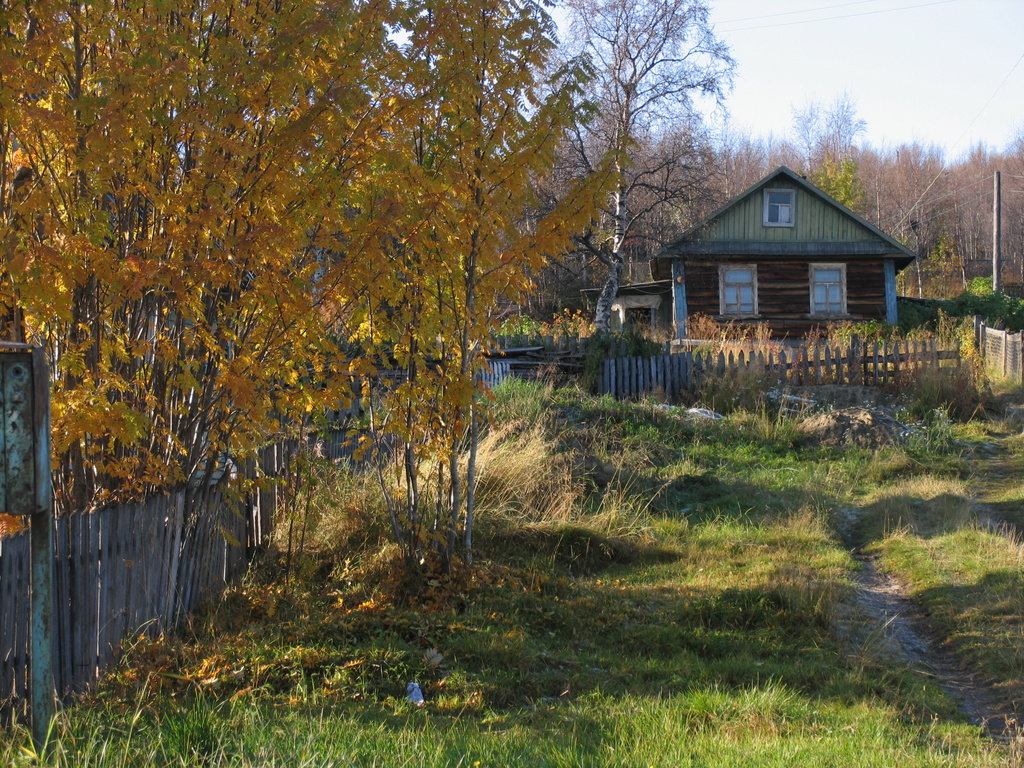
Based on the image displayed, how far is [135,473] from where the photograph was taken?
536cm

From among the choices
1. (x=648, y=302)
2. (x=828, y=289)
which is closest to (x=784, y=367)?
(x=828, y=289)

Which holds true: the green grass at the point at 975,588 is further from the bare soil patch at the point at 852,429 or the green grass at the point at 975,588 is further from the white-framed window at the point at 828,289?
the white-framed window at the point at 828,289

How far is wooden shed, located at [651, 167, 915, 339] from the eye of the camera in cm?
2620

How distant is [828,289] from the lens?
26.6m

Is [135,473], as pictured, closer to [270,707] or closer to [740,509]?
[270,707]

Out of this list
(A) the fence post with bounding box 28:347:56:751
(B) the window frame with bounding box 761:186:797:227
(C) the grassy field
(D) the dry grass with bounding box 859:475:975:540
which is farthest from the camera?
(B) the window frame with bounding box 761:186:797:227

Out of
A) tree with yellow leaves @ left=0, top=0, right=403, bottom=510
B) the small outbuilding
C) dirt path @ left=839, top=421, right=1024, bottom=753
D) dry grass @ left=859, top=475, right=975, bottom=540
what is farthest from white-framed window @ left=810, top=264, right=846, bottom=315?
tree with yellow leaves @ left=0, top=0, right=403, bottom=510

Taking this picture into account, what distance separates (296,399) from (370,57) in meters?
2.06

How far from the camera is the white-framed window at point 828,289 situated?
26.5 m

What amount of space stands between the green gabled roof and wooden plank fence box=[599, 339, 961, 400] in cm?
1011

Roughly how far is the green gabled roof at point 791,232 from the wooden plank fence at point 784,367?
10105 millimetres

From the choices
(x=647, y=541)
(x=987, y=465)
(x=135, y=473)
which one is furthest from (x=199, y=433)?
(x=987, y=465)

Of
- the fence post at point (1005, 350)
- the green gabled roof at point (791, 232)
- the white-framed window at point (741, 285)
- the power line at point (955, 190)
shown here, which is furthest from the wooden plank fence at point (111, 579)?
the power line at point (955, 190)

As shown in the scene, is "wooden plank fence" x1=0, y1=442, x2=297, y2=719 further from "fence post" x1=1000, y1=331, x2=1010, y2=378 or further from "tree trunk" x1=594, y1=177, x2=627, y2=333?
"tree trunk" x1=594, y1=177, x2=627, y2=333
